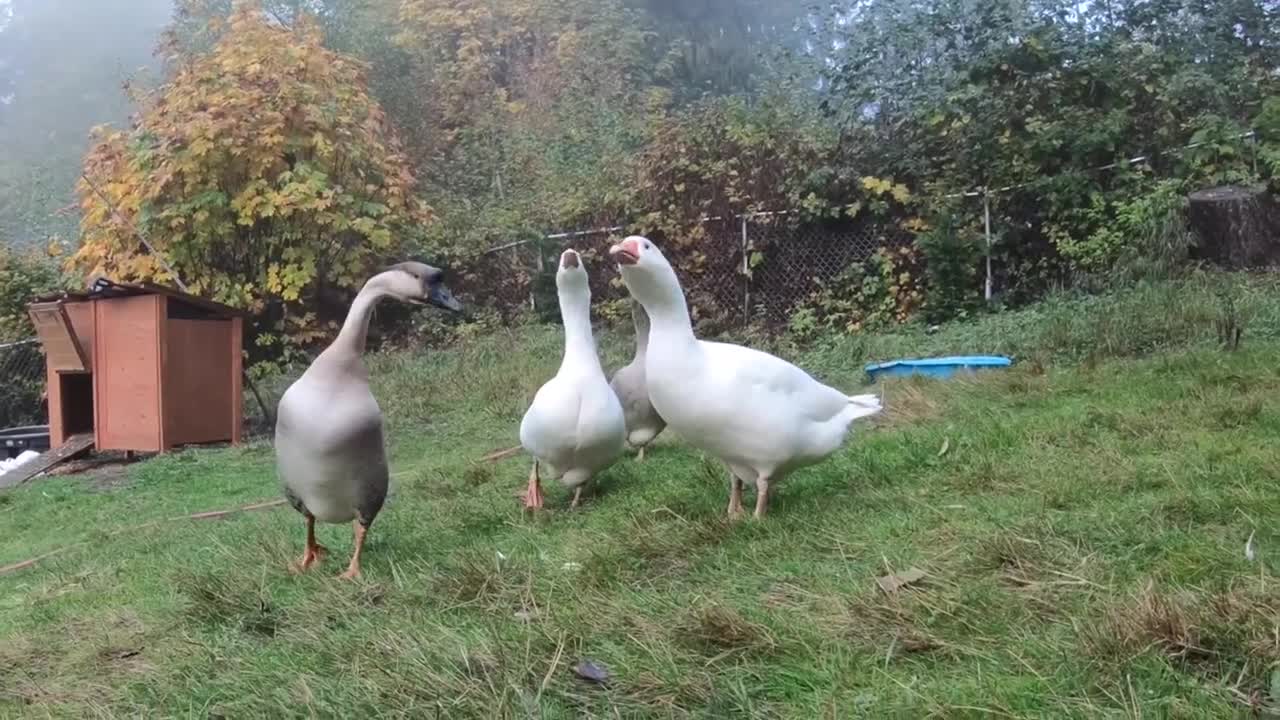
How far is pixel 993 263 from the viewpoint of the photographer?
1041cm

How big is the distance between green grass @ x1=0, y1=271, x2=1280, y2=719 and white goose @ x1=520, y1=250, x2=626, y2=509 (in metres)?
0.17

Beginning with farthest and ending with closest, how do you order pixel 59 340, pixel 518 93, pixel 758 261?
pixel 518 93 < pixel 758 261 < pixel 59 340

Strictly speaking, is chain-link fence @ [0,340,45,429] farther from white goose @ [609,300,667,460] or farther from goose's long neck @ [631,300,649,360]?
white goose @ [609,300,667,460]

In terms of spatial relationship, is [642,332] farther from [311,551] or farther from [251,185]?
[251,185]

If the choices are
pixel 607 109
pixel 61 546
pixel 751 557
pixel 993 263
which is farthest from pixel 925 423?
pixel 607 109

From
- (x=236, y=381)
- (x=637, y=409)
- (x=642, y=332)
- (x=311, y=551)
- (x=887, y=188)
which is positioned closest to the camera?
(x=311, y=551)

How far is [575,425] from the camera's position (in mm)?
4340

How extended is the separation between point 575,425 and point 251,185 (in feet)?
29.1

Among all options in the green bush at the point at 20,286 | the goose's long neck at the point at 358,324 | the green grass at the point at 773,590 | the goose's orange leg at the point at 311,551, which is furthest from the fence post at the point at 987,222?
the green bush at the point at 20,286

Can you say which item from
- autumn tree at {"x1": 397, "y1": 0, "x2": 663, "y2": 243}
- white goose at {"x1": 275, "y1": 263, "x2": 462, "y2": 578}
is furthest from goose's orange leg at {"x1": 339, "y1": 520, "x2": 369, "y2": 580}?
autumn tree at {"x1": 397, "y1": 0, "x2": 663, "y2": 243}

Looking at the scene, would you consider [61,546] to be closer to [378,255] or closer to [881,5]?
[378,255]

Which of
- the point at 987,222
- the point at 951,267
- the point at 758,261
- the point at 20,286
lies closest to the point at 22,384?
the point at 20,286

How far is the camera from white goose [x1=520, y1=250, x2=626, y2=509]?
14.3 feet

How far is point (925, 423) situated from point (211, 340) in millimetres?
6552
